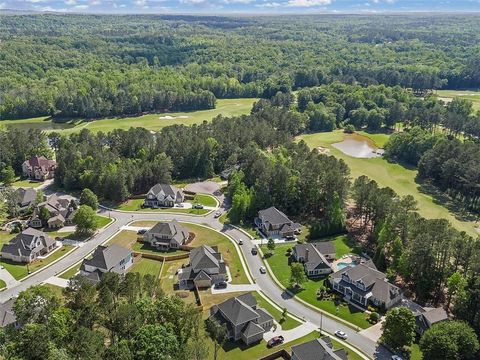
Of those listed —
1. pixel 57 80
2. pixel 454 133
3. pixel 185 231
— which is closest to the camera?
pixel 185 231

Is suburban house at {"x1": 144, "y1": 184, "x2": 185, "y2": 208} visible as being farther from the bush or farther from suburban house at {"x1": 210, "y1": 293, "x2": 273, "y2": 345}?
the bush

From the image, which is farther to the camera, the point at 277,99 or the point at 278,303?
the point at 277,99

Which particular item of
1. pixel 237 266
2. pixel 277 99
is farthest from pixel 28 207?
pixel 277 99

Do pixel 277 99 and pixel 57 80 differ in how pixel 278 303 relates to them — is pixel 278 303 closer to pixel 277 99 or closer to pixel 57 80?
pixel 277 99

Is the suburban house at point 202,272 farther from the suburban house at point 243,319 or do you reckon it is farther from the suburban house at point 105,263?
the suburban house at point 105,263

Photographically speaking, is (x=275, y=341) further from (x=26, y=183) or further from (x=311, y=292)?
(x=26, y=183)

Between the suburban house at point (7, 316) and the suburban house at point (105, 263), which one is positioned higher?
the suburban house at point (7, 316)

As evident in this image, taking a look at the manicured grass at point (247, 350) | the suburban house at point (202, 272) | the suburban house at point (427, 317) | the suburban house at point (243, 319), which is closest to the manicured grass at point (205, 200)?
the suburban house at point (202, 272)
